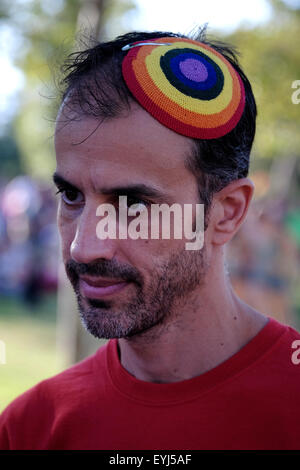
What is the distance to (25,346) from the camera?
8812 mm

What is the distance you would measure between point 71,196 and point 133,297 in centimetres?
45

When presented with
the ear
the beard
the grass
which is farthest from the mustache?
the grass

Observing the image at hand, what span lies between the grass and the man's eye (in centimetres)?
474

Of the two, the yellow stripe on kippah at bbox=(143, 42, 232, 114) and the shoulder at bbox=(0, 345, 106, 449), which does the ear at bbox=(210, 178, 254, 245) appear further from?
the shoulder at bbox=(0, 345, 106, 449)

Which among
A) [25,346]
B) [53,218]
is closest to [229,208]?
[25,346]

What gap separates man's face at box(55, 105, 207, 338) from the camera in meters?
1.99

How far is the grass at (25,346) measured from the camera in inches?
285

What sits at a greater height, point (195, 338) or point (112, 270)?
point (112, 270)

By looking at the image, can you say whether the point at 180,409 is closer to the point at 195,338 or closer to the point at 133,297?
the point at 195,338

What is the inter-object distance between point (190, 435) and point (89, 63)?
1.41 metres

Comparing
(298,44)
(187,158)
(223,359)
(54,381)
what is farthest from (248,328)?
(298,44)

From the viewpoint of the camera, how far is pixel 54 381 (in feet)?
7.94

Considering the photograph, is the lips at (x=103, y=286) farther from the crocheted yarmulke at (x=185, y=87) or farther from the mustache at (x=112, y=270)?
the crocheted yarmulke at (x=185, y=87)
